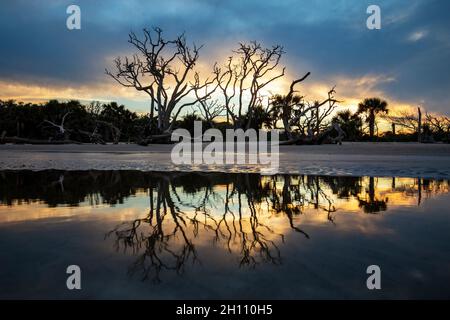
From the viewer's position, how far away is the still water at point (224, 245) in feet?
6.97

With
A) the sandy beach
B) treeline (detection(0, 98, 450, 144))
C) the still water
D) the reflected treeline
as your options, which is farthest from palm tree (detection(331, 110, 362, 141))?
the still water

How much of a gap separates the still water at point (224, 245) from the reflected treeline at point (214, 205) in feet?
0.06

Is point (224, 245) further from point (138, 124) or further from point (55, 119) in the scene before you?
point (55, 119)

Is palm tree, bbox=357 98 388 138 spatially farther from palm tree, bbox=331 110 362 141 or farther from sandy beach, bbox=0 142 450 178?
sandy beach, bbox=0 142 450 178

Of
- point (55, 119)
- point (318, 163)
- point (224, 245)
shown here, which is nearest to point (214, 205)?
point (224, 245)

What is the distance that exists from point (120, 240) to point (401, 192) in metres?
4.98

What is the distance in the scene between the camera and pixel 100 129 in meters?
52.7

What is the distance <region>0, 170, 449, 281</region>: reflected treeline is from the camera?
112 inches

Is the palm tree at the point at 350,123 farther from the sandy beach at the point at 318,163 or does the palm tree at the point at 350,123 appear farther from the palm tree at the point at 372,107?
the sandy beach at the point at 318,163

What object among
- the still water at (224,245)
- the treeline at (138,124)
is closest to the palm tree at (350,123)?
the treeline at (138,124)

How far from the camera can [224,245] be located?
2977mm

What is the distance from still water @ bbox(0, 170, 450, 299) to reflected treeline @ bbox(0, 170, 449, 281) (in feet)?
0.06
